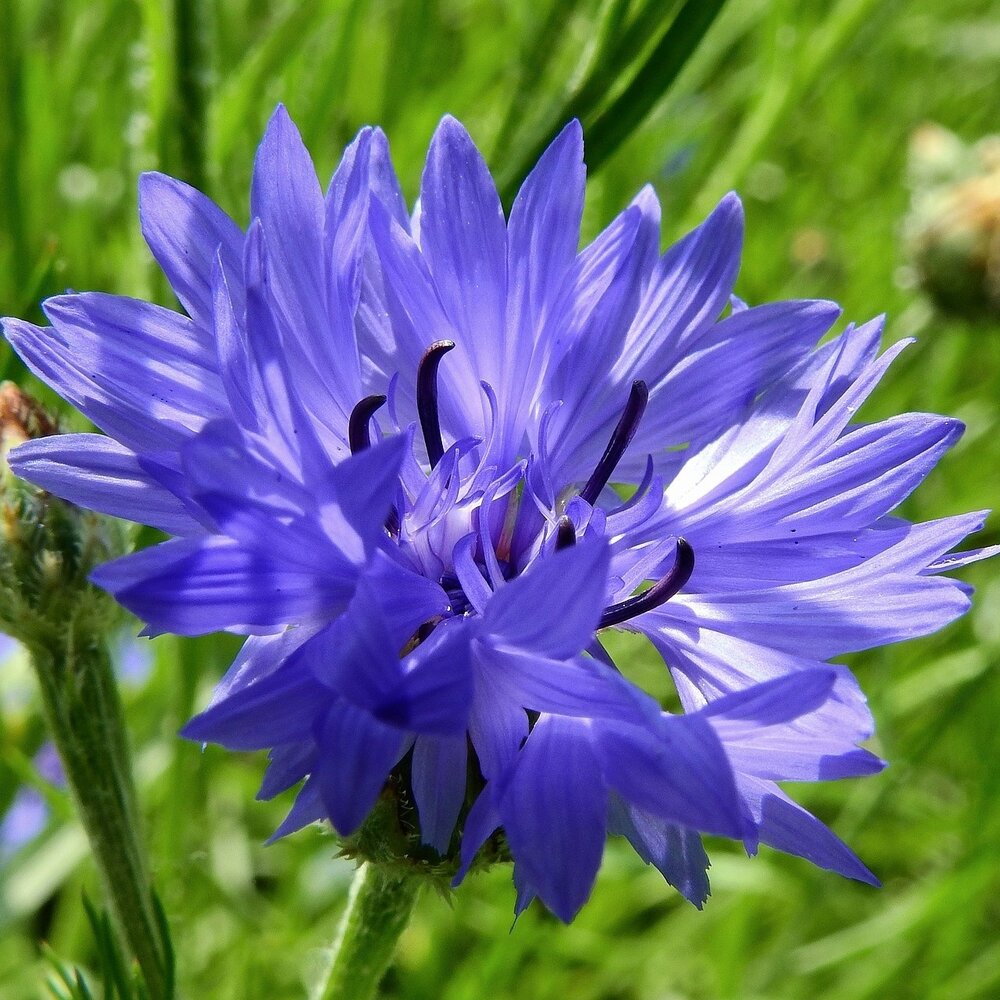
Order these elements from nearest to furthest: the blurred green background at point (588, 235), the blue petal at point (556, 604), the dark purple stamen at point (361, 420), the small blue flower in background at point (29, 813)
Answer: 1. the blue petal at point (556, 604)
2. the dark purple stamen at point (361, 420)
3. the blurred green background at point (588, 235)
4. the small blue flower in background at point (29, 813)

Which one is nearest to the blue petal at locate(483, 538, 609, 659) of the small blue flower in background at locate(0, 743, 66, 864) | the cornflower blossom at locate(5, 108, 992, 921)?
the cornflower blossom at locate(5, 108, 992, 921)

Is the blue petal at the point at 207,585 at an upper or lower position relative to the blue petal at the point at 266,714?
upper

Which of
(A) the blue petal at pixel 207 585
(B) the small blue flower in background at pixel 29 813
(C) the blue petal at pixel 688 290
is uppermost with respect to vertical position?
(C) the blue petal at pixel 688 290

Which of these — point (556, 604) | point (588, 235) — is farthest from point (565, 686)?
point (588, 235)

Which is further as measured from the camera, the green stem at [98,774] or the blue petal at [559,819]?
the green stem at [98,774]

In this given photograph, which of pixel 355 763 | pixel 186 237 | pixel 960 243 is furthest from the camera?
pixel 960 243

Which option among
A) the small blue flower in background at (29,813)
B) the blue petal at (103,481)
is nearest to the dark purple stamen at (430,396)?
the blue petal at (103,481)

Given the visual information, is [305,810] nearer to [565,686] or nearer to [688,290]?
[565,686]

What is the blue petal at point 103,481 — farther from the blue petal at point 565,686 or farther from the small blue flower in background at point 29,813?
the small blue flower in background at point 29,813
